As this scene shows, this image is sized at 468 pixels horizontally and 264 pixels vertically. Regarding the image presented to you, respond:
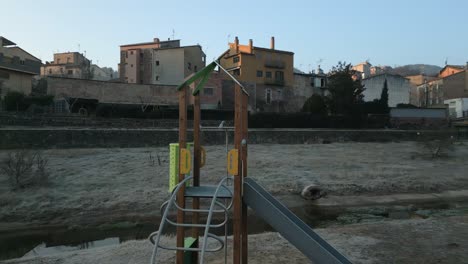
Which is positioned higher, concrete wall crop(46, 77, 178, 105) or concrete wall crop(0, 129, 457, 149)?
concrete wall crop(46, 77, 178, 105)

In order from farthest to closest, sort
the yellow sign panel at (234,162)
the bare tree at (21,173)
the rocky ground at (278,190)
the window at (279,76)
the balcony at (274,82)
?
the window at (279,76), the balcony at (274,82), the bare tree at (21,173), the rocky ground at (278,190), the yellow sign panel at (234,162)

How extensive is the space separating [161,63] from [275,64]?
16.8 metres

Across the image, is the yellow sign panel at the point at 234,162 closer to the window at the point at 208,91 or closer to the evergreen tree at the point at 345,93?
the evergreen tree at the point at 345,93

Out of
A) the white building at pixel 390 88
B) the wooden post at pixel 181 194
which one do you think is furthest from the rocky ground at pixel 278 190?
the white building at pixel 390 88

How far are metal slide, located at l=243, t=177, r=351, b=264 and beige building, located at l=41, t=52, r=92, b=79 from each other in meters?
72.4

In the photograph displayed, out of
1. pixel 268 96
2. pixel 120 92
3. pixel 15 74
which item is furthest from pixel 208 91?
pixel 15 74

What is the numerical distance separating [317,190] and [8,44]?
181ft

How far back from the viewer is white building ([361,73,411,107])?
6234 cm

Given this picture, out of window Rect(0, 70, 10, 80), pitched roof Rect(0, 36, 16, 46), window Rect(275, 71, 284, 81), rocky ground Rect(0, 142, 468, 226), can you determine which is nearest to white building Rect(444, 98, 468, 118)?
window Rect(275, 71, 284, 81)

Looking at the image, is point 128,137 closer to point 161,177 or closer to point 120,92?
point 161,177

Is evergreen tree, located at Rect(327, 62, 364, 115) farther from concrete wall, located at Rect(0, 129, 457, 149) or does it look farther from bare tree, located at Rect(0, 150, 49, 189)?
bare tree, located at Rect(0, 150, 49, 189)

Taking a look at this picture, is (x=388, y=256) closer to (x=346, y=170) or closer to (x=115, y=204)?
(x=115, y=204)

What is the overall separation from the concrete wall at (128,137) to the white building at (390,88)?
28551 mm

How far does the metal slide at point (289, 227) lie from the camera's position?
4828 mm
